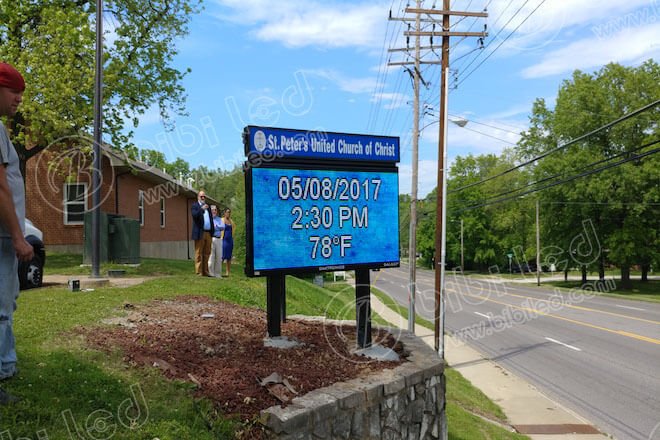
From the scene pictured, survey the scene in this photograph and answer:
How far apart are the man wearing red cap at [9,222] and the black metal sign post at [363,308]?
143 inches

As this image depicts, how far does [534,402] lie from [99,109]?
11923mm

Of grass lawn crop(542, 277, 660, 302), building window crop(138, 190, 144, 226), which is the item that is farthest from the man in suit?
grass lawn crop(542, 277, 660, 302)

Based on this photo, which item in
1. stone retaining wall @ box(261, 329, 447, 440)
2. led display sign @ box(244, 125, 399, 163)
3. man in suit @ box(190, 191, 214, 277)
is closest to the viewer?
stone retaining wall @ box(261, 329, 447, 440)

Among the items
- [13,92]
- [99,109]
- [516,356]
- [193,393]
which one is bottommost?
[516,356]

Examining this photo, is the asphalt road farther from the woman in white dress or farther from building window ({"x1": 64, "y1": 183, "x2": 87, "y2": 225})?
building window ({"x1": 64, "y1": 183, "x2": 87, "y2": 225})

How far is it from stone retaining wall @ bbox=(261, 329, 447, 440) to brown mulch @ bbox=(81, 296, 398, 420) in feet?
0.81

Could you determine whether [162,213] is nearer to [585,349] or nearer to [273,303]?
[585,349]

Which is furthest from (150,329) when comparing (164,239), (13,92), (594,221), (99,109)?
(594,221)

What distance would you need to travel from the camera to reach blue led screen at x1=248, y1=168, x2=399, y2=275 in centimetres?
563

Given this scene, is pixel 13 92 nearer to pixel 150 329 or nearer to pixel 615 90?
pixel 150 329

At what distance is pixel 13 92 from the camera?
11.9ft

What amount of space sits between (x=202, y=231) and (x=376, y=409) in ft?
29.1

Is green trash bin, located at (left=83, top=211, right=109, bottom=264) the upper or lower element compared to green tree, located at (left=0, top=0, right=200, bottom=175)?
lower

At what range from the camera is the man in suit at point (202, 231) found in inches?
496
